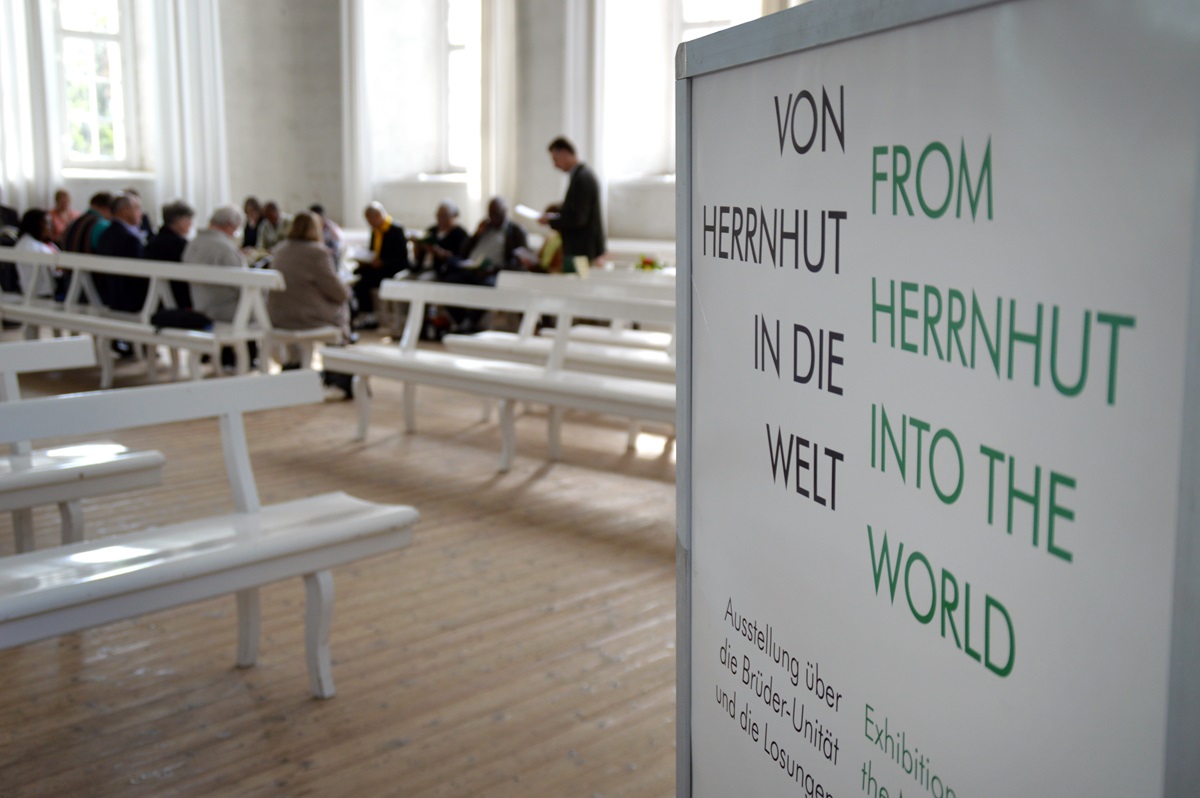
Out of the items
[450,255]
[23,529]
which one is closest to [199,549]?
[23,529]

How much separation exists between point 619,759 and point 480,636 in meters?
0.85

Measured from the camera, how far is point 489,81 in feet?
40.2

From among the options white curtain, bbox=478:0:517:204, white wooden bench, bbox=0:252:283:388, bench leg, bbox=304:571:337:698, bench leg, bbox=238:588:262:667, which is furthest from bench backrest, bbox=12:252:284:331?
white curtain, bbox=478:0:517:204

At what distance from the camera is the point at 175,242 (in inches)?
298

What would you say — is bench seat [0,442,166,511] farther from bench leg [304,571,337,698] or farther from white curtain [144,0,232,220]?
white curtain [144,0,232,220]

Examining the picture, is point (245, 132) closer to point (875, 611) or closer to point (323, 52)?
point (323, 52)

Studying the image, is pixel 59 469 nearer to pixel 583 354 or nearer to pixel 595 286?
pixel 583 354

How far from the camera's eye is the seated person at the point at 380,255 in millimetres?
10398

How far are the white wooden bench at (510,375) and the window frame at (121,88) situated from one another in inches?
345

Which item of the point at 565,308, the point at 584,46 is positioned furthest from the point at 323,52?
the point at 565,308

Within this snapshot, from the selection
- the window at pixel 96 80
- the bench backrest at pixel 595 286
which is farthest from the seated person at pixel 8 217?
the bench backrest at pixel 595 286

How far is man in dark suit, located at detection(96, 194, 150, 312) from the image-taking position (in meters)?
7.84

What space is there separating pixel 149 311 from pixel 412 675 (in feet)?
17.0

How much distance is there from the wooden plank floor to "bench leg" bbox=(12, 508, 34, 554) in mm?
439
